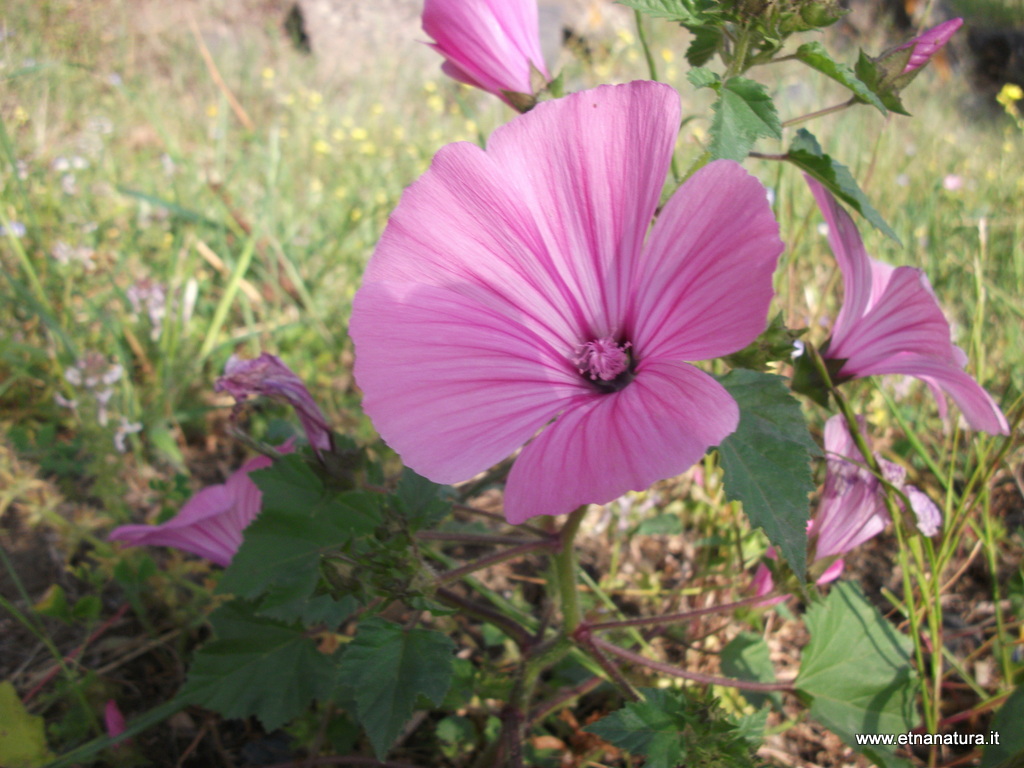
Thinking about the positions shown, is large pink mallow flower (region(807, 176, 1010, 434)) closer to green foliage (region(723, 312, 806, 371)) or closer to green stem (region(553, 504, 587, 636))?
green foliage (region(723, 312, 806, 371))

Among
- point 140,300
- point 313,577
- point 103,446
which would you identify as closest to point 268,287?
point 140,300

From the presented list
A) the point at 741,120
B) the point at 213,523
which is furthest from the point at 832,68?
the point at 213,523

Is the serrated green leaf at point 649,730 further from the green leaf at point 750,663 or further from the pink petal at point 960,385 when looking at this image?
the pink petal at point 960,385

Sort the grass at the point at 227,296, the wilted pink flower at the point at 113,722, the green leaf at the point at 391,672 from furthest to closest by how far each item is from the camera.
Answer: the grass at the point at 227,296
the wilted pink flower at the point at 113,722
the green leaf at the point at 391,672

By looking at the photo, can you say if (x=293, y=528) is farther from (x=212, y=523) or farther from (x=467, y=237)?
(x=467, y=237)

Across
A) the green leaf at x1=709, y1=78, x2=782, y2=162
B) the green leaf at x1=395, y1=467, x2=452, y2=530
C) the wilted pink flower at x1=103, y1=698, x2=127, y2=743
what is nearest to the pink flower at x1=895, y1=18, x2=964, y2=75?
the green leaf at x1=709, y1=78, x2=782, y2=162

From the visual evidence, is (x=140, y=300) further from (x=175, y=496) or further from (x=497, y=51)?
(x=497, y=51)

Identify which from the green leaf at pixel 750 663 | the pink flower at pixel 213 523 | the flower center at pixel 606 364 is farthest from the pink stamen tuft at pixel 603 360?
the green leaf at pixel 750 663
